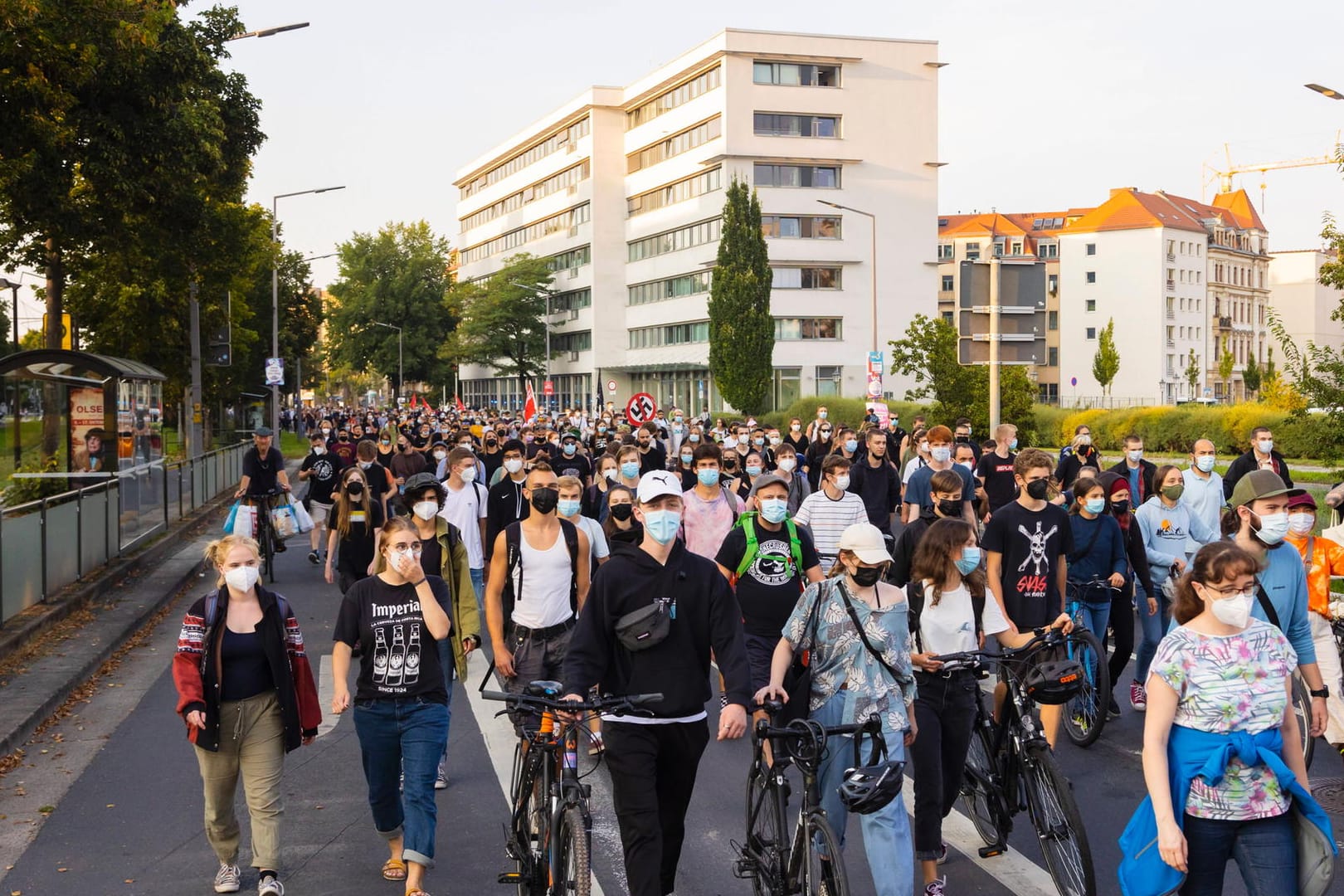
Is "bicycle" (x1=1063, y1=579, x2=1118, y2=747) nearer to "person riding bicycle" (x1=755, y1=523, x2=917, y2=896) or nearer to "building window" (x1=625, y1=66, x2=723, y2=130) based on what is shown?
"person riding bicycle" (x1=755, y1=523, x2=917, y2=896)

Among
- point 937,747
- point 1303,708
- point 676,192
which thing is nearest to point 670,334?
point 676,192

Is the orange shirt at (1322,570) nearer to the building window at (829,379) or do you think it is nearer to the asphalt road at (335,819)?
the asphalt road at (335,819)

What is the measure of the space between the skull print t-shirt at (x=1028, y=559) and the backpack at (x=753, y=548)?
120cm

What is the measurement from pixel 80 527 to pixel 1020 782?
13.2 meters

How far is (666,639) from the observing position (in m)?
5.30

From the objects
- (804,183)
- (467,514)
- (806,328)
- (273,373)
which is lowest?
(467,514)

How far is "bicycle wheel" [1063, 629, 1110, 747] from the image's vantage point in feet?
28.4

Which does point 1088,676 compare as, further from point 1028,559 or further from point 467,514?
point 467,514

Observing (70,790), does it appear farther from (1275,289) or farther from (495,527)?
(1275,289)

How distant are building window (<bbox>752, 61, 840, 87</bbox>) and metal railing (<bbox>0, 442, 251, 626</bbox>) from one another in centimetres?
4769

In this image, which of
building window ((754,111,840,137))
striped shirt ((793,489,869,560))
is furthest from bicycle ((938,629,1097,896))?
building window ((754,111,840,137))

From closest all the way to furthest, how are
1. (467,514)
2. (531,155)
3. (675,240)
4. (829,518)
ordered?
(829,518)
(467,514)
(675,240)
(531,155)

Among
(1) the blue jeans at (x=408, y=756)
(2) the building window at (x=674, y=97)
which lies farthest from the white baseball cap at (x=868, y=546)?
(2) the building window at (x=674, y=97)

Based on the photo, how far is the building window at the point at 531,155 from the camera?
3457 inches
